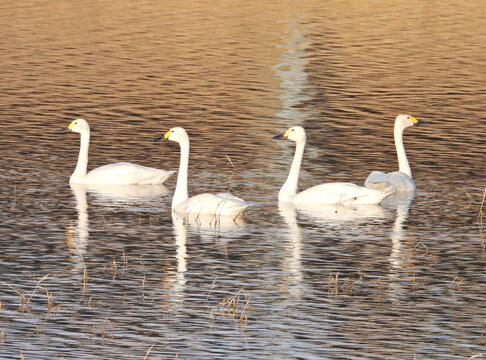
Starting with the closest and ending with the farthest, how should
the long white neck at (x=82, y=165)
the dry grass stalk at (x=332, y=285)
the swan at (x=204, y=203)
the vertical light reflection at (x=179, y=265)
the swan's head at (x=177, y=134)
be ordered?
the vertical light reflection at (x=179, y=265), the dry grass stalk at (x=332, y=285), the swan at (x=204, y=203), the swan's head at (x=177, y=134), the long white neck at (x=82, y=165)

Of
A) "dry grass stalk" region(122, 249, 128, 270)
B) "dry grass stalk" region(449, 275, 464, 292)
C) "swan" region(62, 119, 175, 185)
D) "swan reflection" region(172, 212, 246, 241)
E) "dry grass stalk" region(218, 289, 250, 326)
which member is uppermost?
"dry grass stalk" region(218, 289, 250, 326)

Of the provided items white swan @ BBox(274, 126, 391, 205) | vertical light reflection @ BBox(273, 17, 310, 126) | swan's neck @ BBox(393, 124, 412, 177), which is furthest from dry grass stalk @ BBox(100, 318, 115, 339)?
vertical light reflection @ BBox(273, 17, 310, 126)

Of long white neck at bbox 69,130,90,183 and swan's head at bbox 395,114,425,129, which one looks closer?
long white neck at bbox 69,130,90,183

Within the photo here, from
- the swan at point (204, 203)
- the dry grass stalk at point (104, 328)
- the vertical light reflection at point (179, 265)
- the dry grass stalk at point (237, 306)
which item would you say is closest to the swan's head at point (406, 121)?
the swan at point (204, 203)

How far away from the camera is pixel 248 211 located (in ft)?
66.5

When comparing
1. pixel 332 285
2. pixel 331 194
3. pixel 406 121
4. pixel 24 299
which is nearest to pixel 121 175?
pixel 331 194

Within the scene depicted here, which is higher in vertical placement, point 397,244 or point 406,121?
point 406,121

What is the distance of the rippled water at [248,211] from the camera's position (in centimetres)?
1298

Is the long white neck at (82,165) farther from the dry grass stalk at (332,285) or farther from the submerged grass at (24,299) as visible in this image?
the dry grass stalk at (332,285)

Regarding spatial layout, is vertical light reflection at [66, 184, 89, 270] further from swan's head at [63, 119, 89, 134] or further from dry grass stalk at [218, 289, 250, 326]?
dry grass stalk at [218, 289, 250, 326]

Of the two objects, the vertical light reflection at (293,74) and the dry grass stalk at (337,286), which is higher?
the dry grass stalk at (337,286)

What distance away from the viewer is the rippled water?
42.6 ft

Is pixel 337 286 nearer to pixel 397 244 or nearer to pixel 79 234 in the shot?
pixel 397 244

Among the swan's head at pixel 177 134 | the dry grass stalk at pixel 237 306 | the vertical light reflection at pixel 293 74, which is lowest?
the vertical light reflection at pixel 293 74
